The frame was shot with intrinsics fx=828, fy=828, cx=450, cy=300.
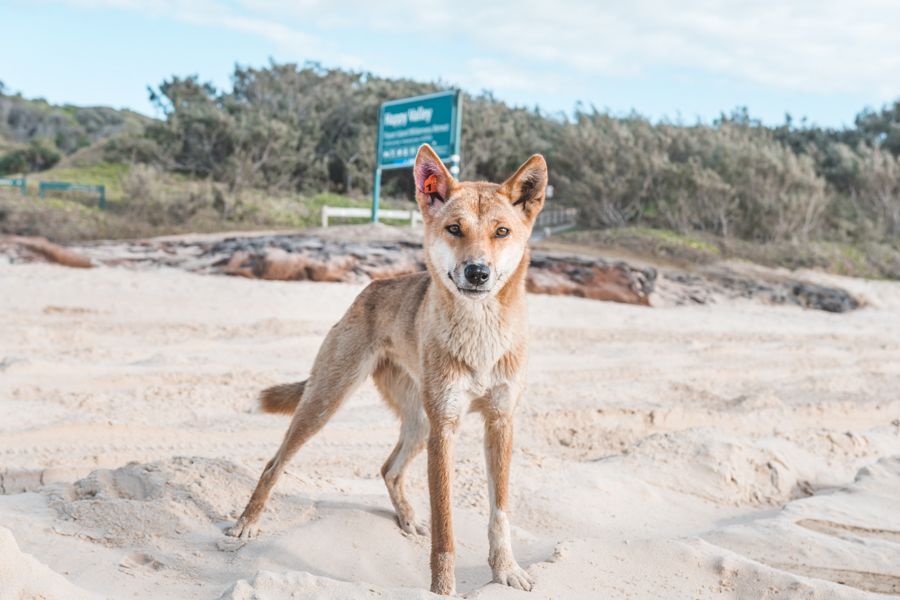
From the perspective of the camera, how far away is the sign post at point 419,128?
52.5 feet

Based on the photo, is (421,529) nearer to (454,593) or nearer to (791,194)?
(454,593)

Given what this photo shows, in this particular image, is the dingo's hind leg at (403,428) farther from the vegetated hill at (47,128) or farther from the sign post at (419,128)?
the vegetated hill at (47,128)

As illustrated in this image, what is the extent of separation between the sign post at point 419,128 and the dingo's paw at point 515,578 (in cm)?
1182

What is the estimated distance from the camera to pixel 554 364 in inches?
360

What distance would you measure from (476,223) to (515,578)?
56.3 inches

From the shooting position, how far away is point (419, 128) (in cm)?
1725

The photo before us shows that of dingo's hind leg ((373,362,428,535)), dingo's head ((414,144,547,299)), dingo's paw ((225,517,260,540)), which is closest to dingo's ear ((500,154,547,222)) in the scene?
dingo's head ((414,144,547,299))

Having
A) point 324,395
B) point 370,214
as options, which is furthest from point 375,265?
point 324,395

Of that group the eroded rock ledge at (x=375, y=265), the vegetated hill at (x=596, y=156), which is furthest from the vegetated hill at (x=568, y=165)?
the eroded rock ledge at (x=375, y=265)

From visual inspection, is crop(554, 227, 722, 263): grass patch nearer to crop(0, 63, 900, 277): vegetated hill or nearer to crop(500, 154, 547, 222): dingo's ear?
crop(0, 63, 900, 277): vegetated hill

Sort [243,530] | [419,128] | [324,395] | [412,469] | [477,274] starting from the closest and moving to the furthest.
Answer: [477,274] → [243,530] → [324,395] → [412,469] → [419,128]

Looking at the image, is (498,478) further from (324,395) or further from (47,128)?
(47,128)

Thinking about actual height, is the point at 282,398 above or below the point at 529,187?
below

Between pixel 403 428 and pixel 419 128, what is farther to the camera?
pixel 419 128
